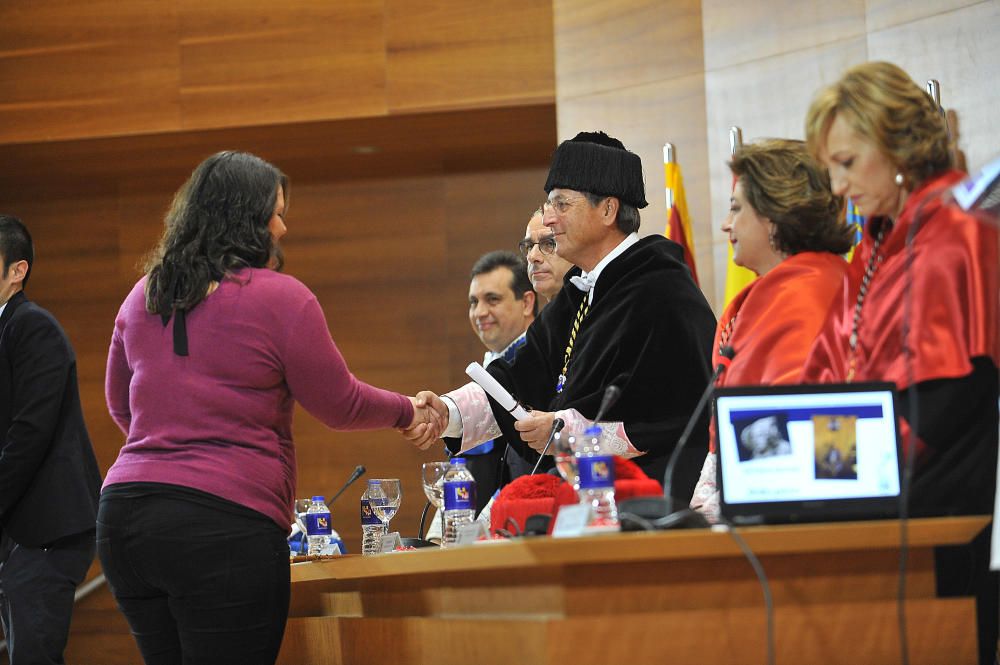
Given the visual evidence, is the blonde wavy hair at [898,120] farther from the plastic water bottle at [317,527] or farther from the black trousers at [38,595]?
the black trousers at [38,595]

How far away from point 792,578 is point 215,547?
3.51 feet

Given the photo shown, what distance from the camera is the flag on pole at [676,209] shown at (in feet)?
17.6

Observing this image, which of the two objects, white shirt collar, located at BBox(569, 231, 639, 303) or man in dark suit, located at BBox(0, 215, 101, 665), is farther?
man in dark suit, located at BBox(0, 215, 101, 665)

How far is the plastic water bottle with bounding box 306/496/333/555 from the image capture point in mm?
3537

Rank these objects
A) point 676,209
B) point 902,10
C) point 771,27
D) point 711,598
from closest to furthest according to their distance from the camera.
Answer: point 711,598, point 902,10, point 676,209, point 771,27

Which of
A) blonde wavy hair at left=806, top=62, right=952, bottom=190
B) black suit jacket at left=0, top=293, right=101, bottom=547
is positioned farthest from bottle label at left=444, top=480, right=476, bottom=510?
black suit jacket at left=0, top=293, right=101, bottom=547

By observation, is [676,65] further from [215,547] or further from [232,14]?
[215,547]

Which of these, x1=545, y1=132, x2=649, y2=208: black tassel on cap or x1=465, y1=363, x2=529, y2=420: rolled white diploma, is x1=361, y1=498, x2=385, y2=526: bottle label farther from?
x1=545, y1=132, x2=649, y2=208: black tassel on cap

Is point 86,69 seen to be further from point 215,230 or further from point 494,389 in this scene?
point 215,230

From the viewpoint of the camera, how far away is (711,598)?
187 cm

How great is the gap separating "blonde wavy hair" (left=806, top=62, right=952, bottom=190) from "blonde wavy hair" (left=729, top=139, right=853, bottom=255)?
0.47m

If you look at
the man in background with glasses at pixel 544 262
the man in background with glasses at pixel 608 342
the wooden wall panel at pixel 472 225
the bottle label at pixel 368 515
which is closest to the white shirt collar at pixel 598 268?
the man in background with glasses at pixel 608 342

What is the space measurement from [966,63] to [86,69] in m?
4.50

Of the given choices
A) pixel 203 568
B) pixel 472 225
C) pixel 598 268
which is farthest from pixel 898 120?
pixel 472 225
